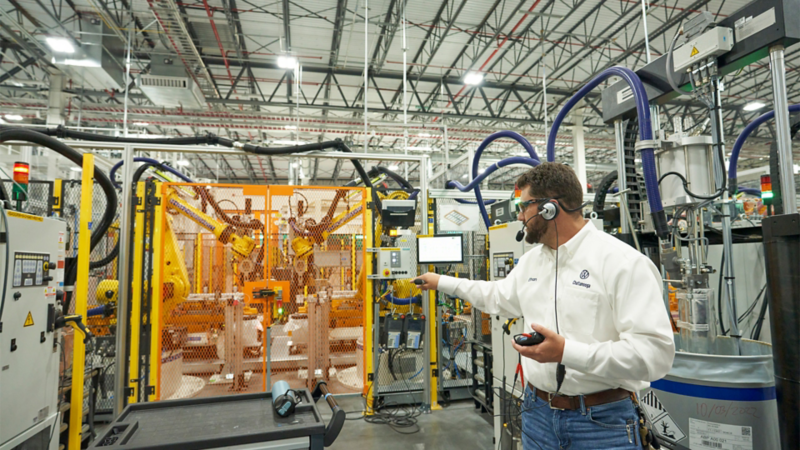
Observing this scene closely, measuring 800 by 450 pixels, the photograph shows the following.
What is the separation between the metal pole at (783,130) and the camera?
1.88m

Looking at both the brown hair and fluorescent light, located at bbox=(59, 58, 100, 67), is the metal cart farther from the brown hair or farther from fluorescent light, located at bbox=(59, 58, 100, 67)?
fluorescent light, located at bbox=(59, 58, 100, 67)

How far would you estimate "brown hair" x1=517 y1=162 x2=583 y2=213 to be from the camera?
5.65 feet

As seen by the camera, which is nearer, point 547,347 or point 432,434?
point 547,347

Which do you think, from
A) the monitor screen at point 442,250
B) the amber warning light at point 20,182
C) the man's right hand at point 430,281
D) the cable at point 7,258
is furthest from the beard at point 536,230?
the amber warning light at point 20,182

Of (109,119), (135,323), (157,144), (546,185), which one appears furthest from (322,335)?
(109,119)

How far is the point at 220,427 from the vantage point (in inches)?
61.4

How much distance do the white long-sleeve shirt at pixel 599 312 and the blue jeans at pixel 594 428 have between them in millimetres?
90

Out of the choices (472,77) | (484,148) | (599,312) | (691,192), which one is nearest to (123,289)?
(484,148)

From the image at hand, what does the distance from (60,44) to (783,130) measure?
26.9 feet

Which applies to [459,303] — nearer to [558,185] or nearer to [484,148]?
[484,148]

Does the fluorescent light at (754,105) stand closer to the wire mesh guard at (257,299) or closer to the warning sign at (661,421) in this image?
the wire mesh guard at (257,299)

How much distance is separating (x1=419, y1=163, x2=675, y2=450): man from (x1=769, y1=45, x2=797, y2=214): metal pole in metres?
0.86

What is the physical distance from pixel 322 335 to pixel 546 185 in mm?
4426

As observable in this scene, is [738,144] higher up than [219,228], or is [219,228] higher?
[738,144]
